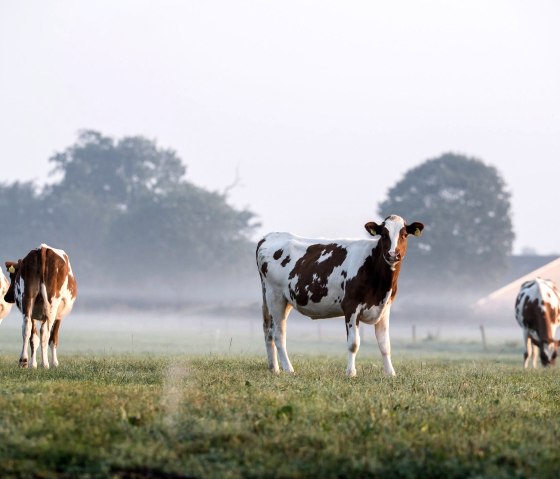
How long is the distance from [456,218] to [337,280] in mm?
70257

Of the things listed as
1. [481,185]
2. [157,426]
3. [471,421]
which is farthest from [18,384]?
[481,185]

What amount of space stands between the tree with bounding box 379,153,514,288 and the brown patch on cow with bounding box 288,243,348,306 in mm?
68442

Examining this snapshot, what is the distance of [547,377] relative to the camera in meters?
20.5

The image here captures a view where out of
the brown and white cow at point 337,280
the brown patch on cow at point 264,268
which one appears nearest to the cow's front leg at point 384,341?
the brown and white cow at point 337,280

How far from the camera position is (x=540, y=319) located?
29703mm

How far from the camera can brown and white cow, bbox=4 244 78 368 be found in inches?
760

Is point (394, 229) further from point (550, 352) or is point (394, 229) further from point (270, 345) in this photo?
point (550, 352)

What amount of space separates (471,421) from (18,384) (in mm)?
5983

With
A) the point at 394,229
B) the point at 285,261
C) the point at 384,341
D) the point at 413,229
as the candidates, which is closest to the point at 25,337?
the point at 285,261

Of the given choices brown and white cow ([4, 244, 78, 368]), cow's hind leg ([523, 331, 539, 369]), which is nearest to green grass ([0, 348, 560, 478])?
brown and white cow ([4, 244, 78, 368])

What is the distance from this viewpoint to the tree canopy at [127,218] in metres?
101

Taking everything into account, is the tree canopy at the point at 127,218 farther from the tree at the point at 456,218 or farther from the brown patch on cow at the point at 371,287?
the brown patch on cow at the point at 371,287

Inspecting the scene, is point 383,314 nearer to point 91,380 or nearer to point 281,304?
point 281,304

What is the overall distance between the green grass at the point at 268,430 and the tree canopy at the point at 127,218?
281ft
